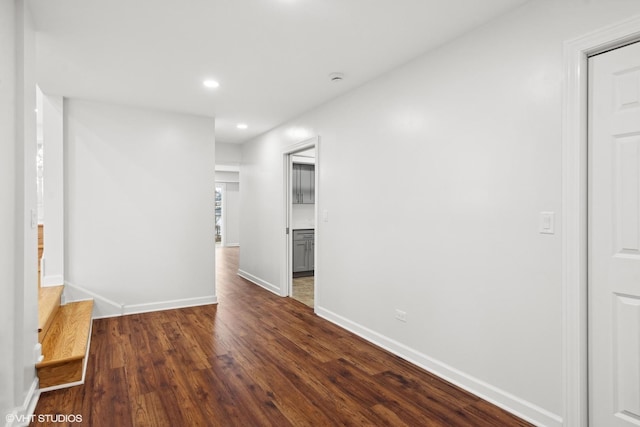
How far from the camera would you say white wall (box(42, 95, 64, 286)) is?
3.86m

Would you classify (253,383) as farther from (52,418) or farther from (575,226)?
(575,226)

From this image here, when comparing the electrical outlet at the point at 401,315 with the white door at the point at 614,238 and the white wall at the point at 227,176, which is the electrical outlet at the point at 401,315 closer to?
the white door at the point at 614,238

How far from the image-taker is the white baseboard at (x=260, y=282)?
5.22 meters

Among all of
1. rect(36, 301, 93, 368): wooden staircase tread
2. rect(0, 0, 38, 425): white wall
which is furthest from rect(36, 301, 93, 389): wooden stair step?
rect(0, 0, 38, 425): white wall

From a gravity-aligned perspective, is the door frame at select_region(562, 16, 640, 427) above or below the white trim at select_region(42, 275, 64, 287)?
above

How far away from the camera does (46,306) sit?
3162 mm

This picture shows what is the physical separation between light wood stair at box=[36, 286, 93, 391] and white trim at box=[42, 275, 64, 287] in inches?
2.5

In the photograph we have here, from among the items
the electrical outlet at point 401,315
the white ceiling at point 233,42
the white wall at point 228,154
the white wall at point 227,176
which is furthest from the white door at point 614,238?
the white wall at point 227,176

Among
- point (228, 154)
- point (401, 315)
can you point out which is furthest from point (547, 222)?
point (228, 154)

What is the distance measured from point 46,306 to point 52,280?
2.85ft

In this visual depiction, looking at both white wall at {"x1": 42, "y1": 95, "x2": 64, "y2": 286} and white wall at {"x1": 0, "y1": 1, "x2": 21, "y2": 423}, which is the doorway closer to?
white wall at {"x1": 42, "y1": 95, "x2": 64, "y2": 286}

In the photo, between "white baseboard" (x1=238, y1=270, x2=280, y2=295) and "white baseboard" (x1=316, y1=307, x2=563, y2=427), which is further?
"white baseboard" (x1=238, y1=270, x2=280, y2=295)

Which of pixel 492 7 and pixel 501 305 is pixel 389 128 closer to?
pixel 492 7

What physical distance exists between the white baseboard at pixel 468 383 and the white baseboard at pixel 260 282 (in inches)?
74.4
